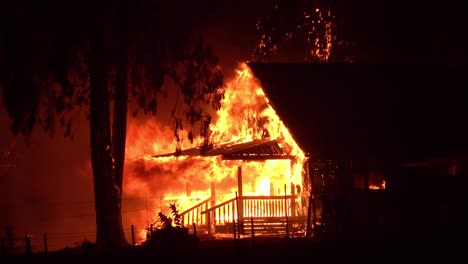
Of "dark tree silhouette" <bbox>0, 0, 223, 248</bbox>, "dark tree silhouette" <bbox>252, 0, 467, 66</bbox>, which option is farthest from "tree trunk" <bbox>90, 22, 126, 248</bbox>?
"dark tree silhouette" <bbox>252, 0, 467, 66</bbox>

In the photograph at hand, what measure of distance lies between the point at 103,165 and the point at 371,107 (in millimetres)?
9420

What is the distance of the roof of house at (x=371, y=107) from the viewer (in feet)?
55.7

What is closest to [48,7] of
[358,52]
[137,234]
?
[137,234]

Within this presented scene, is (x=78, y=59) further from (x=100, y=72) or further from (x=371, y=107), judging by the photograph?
(x=371, y=107)

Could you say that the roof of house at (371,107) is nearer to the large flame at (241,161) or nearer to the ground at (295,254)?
the large flame at (241,161)

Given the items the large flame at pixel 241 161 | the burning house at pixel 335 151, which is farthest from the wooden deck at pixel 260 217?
the large flame at pixel 241 161

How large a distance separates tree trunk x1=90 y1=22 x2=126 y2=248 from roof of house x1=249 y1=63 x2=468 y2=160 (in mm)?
5835

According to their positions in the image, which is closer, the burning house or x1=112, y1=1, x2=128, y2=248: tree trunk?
the burning house

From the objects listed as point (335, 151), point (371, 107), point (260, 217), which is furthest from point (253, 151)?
point (371, 107)

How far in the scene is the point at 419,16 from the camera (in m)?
25.3

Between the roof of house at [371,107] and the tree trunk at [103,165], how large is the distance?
583cm

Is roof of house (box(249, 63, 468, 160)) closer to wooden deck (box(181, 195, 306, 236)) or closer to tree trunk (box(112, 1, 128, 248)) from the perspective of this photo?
wooden deck (box(181, 195, 306, 236))

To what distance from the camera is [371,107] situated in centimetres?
1994

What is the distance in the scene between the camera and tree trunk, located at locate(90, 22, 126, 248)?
645 inches
